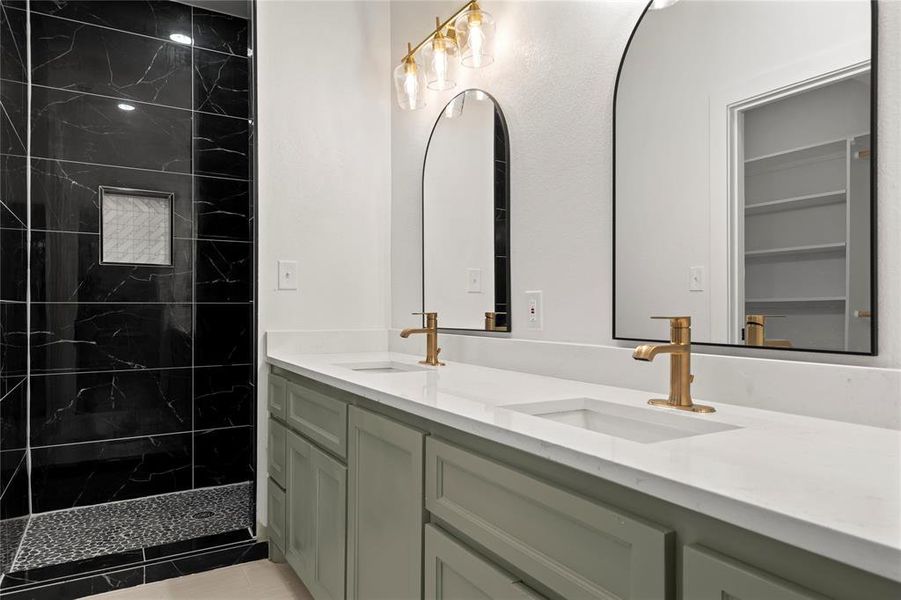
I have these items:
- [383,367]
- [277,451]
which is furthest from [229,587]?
[383,367]

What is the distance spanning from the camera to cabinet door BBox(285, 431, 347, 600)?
158 centimetres

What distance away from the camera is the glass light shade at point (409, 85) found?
2.23 metres

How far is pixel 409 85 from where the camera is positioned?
223cm

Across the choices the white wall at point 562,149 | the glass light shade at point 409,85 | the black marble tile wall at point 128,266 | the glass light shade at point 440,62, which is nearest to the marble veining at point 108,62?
the black marble tile wall at point 128,266

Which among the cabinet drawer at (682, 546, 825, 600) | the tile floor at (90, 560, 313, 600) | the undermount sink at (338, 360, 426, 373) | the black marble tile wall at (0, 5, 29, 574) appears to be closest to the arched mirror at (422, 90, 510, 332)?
the undermount sink at (338, 360, 426, 373)

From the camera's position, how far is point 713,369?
3.93 feet

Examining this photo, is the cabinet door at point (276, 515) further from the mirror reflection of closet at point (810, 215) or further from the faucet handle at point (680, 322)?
the mirror reflection of closet at point (810, 215)

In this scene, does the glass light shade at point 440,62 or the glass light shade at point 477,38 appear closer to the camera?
the glass light shade at point 477,38

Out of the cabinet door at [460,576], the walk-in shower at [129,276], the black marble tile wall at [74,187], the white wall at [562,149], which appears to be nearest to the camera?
the cabinet door at [460,576]

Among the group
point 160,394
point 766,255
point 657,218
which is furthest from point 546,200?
point 160,394

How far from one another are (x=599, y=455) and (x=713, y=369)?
58 centimetres

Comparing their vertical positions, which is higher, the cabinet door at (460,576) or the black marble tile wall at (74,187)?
the black marble tile wall at (74,187)

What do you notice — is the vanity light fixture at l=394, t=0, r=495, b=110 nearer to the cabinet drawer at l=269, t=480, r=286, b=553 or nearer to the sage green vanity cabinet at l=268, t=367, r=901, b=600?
the sage green vanity cabinet at l=268, t=367, r=901, b=600

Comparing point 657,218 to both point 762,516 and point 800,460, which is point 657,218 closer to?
point 800,460
